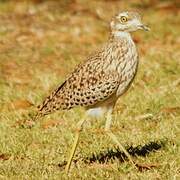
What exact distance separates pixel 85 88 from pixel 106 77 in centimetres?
23

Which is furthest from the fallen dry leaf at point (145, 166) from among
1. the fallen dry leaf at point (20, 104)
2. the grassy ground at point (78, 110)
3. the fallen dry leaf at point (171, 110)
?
the fallen dry leaf at point (20, 104)

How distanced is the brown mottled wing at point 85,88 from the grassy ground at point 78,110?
0.53 metres

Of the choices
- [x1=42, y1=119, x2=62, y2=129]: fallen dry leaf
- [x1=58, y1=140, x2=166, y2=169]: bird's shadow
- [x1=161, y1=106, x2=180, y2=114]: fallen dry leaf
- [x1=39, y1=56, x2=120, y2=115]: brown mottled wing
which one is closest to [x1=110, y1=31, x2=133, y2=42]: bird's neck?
[x1=39, y1=56, x2=120, y2=115]: brown mottled wing

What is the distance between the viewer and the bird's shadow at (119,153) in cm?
704

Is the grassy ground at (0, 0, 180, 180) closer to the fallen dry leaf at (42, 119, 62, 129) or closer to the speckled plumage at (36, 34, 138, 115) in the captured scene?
the fallen dry leaf at (42, 119, 62, 129)

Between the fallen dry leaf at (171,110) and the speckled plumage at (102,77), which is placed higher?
the speckled plumage at (102,77)

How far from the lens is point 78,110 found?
892 cm

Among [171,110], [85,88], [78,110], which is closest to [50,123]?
[78,110]

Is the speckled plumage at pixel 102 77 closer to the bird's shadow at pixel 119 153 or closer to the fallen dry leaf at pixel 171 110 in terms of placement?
the bird's shadow at pixel 119 153

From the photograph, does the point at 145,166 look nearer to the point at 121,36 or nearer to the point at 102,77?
the point at 102,77

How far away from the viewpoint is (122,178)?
6.43 metres

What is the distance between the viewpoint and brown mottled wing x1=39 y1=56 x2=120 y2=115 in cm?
662

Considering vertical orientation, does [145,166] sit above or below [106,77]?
below

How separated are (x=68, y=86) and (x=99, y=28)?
6740mm
